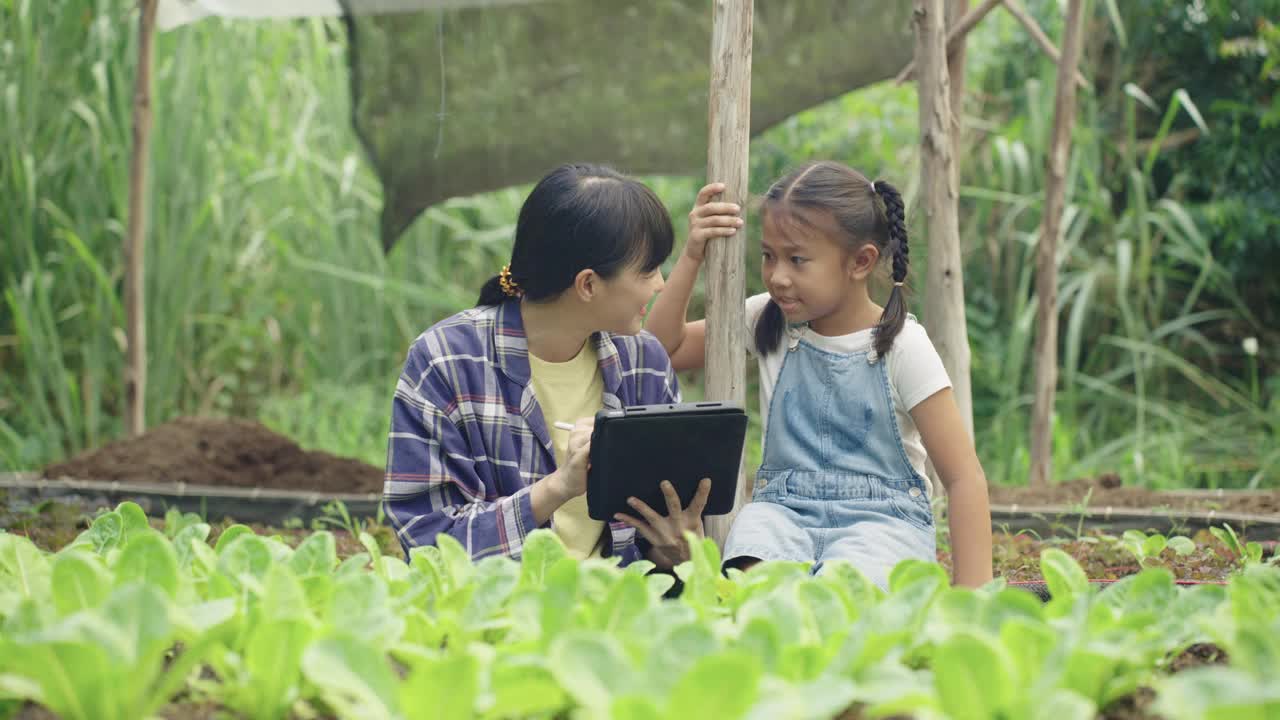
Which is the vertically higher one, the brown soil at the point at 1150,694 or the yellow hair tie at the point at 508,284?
the yellow hair tie at the point at 508,284

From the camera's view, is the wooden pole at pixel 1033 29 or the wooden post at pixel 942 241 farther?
the wooden pole at pixel 1033 29

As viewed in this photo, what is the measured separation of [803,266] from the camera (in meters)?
2.01

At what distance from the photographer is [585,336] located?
210 centimetres

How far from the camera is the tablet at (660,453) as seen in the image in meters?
1.81

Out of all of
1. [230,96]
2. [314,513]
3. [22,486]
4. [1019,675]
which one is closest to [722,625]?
[1019,675]

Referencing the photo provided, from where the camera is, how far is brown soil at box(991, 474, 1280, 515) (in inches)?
122

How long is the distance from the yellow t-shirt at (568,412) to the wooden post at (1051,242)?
167cm

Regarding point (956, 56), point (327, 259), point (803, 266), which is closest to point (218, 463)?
point (327, 259)

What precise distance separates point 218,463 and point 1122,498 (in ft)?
8.22

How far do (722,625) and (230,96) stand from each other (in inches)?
184

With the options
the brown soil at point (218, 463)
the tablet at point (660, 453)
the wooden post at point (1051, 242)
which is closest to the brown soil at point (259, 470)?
the brown soil at point (218, 463)

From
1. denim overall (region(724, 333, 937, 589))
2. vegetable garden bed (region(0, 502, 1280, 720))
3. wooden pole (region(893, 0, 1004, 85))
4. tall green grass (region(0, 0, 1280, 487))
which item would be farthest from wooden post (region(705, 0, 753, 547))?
tall green grass (region(0, 0, 1280, 487))

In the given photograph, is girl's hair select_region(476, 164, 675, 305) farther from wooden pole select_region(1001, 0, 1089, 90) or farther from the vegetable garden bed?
wooden pole select_region(1001, 0, 1089, 90)

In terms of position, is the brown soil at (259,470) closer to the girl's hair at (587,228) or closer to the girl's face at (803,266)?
the girl's face at (803,266)
